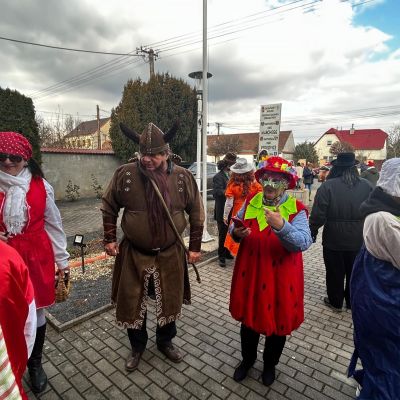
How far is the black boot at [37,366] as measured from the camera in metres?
2.39

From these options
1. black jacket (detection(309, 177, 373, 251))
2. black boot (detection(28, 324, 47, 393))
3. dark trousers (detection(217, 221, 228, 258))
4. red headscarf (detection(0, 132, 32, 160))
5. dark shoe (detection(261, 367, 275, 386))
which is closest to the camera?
red headscarf (detection(0, 132, 32, 160))

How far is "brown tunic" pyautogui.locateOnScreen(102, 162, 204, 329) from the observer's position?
7.99ft

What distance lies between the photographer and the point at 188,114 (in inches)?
652

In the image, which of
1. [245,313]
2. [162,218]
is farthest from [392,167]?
[162,218]

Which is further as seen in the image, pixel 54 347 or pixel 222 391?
pixel 54 347

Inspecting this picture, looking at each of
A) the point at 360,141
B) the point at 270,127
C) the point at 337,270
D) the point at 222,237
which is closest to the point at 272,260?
the point at 337,270

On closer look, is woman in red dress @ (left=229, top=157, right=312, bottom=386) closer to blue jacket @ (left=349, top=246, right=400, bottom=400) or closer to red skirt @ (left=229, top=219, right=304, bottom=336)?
red skirt @ (left=229, top=219, right=304, bottom=336)

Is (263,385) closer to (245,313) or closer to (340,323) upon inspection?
(245,313)

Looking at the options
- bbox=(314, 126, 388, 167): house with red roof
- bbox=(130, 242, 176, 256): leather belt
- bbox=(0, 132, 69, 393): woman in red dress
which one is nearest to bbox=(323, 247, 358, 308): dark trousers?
bbox=(130, 242, 176, 256): leather belt

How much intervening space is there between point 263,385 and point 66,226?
750 cm

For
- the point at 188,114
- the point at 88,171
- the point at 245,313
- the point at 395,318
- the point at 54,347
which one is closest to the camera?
the point at 395,318

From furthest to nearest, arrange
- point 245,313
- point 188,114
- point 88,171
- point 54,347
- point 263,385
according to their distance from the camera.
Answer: point 188,114 → point 88,171 → point 54,347 → point 263,385 → point 245,313

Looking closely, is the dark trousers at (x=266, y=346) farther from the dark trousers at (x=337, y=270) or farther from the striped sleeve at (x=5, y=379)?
the striped sleeve at (x=5, y=379)

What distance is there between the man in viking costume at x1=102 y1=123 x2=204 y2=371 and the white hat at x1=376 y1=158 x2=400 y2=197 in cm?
153
